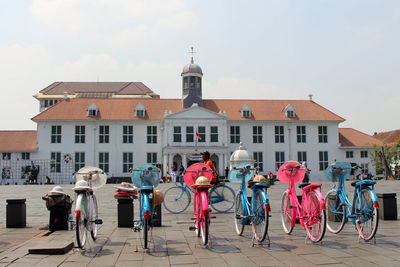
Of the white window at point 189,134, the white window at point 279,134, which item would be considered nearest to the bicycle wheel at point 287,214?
the white window at point 189,134

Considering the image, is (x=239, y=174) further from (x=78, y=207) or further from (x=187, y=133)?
(x=187, y=133)

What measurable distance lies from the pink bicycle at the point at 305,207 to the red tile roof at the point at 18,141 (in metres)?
43.5

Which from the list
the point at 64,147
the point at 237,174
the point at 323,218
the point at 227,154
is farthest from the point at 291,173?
Result: the point at 64,147

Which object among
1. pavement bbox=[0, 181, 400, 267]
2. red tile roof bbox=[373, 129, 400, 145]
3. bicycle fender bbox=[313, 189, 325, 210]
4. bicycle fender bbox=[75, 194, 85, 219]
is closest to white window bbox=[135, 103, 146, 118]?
pavement bbox=[0, 181, 400, 267]

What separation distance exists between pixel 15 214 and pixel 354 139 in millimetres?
48587

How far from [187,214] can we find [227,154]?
3490cm

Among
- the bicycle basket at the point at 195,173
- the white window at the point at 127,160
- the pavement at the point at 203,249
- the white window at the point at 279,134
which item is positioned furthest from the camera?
the white window at the point at 279,134

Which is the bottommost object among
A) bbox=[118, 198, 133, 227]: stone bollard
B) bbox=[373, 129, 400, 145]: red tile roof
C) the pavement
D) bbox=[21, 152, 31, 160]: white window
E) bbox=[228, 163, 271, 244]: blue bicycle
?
the pavement

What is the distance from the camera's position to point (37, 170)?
4412cm

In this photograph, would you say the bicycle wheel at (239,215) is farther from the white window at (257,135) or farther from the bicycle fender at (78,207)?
the white window at (257,135)

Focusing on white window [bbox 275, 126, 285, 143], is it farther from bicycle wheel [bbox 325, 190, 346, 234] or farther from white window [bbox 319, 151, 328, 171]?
bicycle wheel [bbox 325, 190, 346, 234]

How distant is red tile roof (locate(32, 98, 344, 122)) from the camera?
47469 mm

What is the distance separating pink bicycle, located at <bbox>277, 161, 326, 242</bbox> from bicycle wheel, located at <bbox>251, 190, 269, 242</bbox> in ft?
2.74

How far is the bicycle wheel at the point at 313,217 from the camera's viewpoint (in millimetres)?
7121
